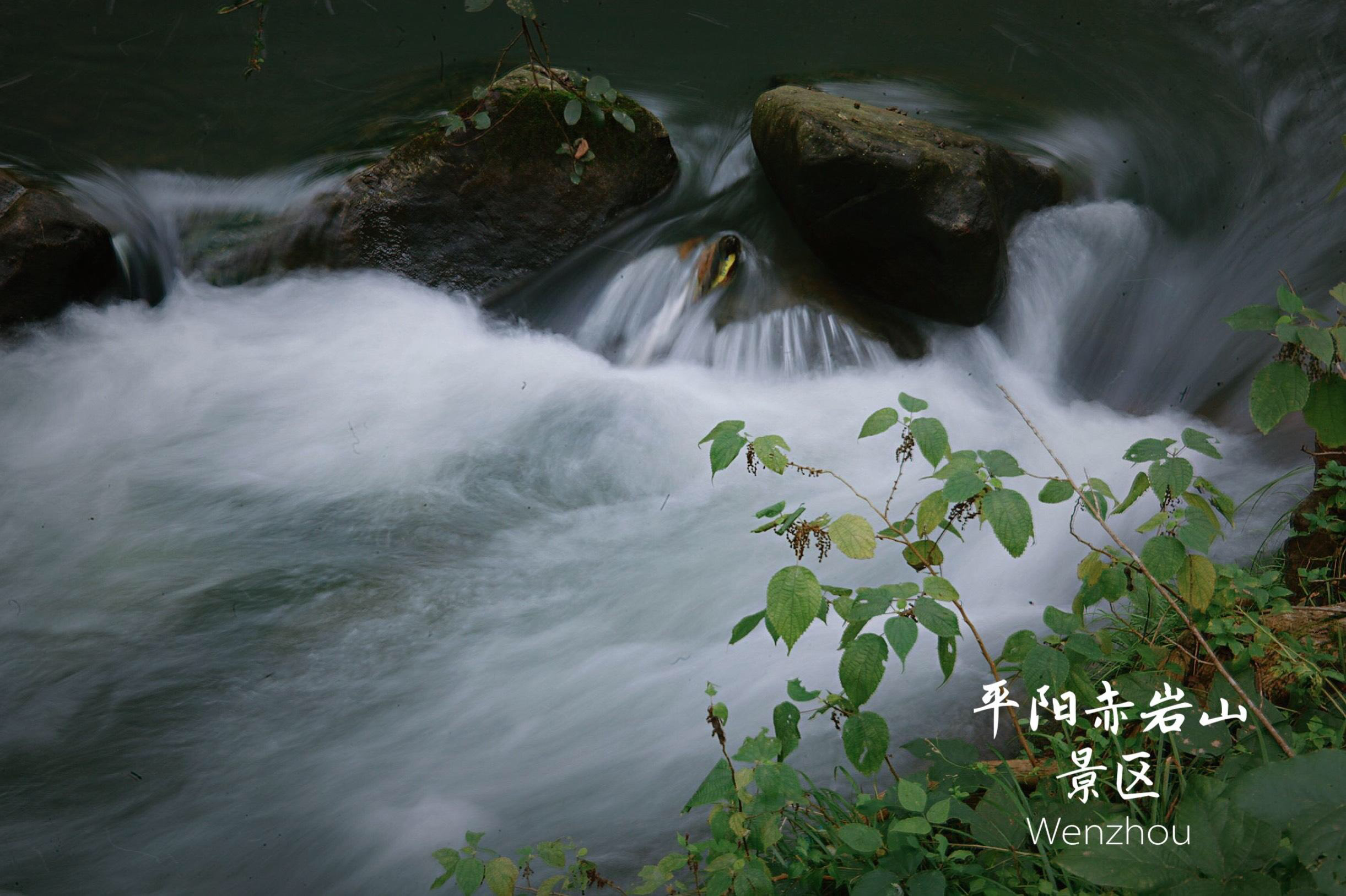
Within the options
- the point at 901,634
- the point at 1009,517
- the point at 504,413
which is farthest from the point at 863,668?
the point at 504,413

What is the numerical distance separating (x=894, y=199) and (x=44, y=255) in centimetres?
395

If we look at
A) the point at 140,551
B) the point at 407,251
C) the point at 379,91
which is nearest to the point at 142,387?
the point at 140,551

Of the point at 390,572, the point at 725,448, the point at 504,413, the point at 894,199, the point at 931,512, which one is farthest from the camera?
the point at 894,199

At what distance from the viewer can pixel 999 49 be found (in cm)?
539

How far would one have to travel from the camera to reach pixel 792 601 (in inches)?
56.6

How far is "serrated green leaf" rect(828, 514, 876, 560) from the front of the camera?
4.99ft

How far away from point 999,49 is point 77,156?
5.49 metres

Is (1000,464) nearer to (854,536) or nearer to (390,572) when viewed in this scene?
(854,536)

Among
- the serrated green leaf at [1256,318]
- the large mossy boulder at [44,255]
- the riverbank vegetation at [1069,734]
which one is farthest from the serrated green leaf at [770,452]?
the large mossy boulder at [44,255]

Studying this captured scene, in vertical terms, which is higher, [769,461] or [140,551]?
[769,461]

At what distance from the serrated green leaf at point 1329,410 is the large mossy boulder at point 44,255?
4.82 metres

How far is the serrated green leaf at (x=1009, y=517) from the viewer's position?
1489mm

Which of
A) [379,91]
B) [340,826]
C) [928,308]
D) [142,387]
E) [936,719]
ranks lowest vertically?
[340,826]

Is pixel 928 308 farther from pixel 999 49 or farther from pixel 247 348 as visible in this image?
pixel 247 348
